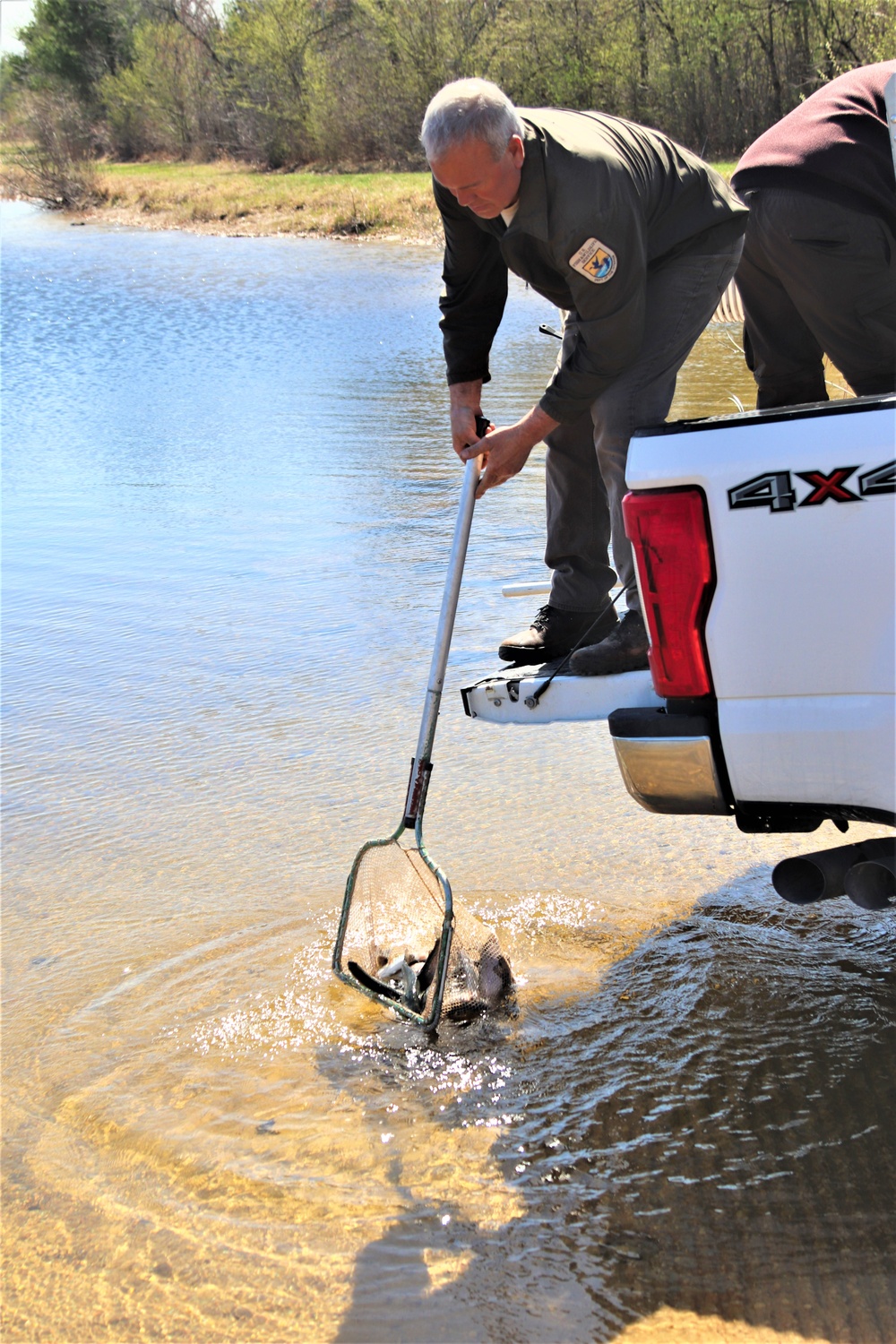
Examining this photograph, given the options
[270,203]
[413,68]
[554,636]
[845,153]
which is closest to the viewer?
[845,153]

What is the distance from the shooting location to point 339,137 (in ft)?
151

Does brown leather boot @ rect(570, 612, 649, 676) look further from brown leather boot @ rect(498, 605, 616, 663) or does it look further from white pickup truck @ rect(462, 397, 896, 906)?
white pickup truck @ rect(462, 397, 896, 906)

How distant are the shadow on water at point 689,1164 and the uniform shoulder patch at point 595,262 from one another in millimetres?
1638

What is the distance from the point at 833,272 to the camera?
3.75 m

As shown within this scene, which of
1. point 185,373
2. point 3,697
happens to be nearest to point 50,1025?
point 3,697

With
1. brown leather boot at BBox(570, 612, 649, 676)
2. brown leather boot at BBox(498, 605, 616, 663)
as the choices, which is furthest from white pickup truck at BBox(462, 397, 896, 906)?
brown leather boot at BBox(498, 605, 616, 663)

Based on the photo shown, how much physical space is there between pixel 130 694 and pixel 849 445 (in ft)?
11.3

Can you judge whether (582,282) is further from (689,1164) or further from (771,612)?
(689,1164)

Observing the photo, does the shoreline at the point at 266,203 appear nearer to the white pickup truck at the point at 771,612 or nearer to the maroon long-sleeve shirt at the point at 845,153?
the maroon long-sleeve shirt at the point at 845,153

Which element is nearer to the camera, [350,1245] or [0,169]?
[350,1245]

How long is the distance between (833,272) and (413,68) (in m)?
44.4

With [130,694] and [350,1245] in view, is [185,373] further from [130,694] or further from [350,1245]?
[350,1245]

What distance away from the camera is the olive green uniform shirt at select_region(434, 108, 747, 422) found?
3.06m

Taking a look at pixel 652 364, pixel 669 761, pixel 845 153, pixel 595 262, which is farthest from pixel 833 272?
pixel 669 761
